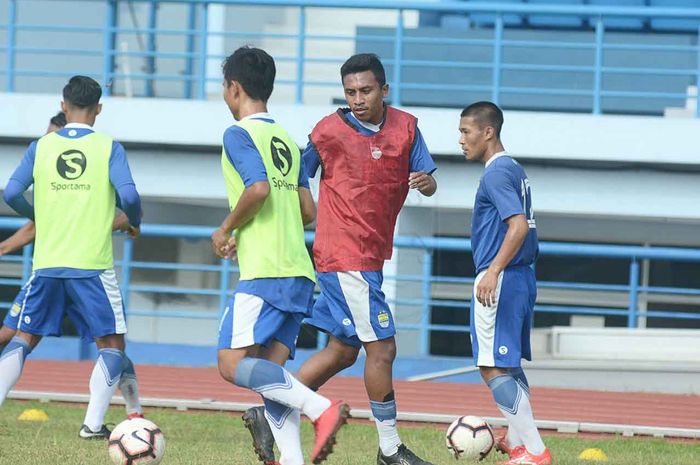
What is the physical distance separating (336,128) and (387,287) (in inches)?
255

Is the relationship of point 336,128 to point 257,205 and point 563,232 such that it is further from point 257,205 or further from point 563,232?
point 563,232

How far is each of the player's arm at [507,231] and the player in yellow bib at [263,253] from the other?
911mm

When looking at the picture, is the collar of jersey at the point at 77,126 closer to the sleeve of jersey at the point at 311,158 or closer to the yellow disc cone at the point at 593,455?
the sleeve of jersey at the point at 311,158

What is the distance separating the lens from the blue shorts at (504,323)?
20.2 ft

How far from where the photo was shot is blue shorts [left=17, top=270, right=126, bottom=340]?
6770 millimetres

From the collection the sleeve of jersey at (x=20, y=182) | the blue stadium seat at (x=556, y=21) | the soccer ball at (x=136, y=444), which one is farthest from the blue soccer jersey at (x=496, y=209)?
the blue stadium seat at (x=556, y=21)

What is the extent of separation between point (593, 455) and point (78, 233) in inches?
107

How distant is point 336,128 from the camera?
6.21 metres

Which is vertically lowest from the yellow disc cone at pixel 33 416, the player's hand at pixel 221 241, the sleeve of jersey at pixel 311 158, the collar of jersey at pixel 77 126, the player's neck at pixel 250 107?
the yellow disc cone at pixel 33 416

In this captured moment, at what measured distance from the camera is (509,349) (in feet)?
20.2

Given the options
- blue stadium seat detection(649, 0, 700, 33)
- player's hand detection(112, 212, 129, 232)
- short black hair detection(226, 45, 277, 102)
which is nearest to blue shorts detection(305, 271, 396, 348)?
short black hair detection(226, 45, 277, 102)

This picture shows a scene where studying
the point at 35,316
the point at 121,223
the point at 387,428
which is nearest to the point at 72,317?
the point at 35,316

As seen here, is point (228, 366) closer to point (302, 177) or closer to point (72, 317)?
point (302, 177)

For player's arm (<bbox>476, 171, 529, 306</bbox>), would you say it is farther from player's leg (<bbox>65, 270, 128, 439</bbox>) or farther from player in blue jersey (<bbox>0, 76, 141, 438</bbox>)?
player's leg (<bbox>65, 270, 128, 439</bbox>)
